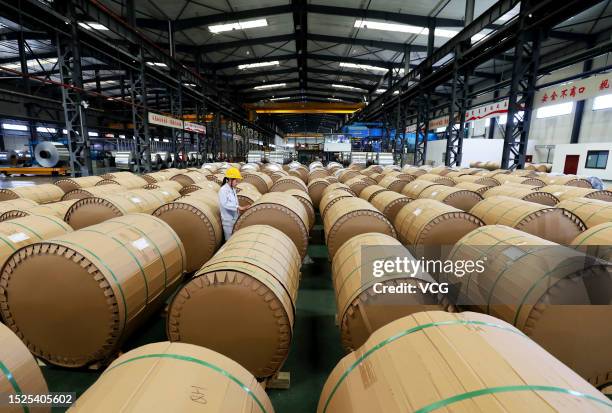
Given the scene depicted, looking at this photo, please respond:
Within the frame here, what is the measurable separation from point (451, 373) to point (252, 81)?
29880 mm

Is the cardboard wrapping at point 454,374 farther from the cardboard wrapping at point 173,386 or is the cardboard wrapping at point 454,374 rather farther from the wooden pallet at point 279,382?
the wooden pallet at point 279,382

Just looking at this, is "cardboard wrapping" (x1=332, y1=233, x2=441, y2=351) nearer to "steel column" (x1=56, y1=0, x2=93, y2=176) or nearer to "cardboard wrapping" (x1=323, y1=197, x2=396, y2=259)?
"cardboard wrapping" (x1=323, y1=197, x2=396, y2=259)

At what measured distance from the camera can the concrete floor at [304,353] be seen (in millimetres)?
2977

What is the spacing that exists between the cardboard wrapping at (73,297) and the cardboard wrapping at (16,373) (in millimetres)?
829

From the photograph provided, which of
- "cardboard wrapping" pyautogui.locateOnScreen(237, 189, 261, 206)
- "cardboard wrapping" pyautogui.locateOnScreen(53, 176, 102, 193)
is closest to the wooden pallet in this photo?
"cardboard wrapping" pyautogui.locateOnScreen(237, 189, 261, 206)

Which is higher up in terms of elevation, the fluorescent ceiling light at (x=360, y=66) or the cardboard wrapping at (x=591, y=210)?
the fluorescent ceiling light at (x=360, y=66)

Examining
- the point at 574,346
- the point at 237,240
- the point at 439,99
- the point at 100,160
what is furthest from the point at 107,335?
the point at 439,99

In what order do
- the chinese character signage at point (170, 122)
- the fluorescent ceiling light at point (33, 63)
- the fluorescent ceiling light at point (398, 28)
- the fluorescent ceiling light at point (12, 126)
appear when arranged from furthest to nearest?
the fluorescent ceiling light at point (12, 126)
the fluorescent ceiling light at point (33, 63)
the fluorescent ceiling light at point (398, 28)
the chinese character signage at point (170, 122)

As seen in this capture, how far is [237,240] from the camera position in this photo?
3.44 meters

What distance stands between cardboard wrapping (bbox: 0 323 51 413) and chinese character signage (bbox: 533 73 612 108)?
48.3 feet

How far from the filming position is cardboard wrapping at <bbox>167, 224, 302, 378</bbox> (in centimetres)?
258

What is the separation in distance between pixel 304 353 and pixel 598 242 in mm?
3607

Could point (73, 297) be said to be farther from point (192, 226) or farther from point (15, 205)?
point (15, 205)

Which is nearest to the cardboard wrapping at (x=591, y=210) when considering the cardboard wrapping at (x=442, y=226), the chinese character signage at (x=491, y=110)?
the cardboard wrapping at (x=442, y=226)
